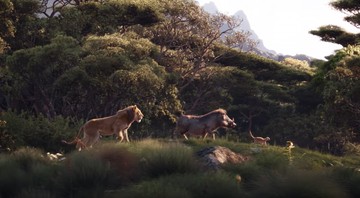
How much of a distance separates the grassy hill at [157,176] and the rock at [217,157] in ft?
0.63

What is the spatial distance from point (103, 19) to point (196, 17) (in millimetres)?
7219

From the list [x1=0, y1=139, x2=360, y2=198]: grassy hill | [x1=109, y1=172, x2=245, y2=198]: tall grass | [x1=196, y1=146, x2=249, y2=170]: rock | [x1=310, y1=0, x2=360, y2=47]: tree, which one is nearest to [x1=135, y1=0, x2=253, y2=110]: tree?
[x1=310, y1=0, x2=360, y2=47]: tree

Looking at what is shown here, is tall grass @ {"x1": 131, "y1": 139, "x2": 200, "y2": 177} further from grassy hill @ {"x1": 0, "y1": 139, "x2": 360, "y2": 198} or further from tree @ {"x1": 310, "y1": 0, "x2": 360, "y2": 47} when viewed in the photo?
tree @ {"x1": 310, "y1": 0, "x2": 360, "y2": 47}

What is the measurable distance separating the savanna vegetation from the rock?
38 cm

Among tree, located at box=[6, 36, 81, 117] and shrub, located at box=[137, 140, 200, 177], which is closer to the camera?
shrub, located at box=[137, 140, 200, 177]

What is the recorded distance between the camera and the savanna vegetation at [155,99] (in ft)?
34.0

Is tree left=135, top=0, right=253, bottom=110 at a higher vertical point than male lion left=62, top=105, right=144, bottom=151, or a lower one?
higher

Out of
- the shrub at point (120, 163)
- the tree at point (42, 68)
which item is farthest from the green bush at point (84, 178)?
the tree at point (42, 68)

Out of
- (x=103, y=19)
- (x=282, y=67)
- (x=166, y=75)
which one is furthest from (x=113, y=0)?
(x=282, y=67)

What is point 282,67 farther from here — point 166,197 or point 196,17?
point 166,197

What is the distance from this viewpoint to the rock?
11953 millimetres

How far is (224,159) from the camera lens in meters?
12.5

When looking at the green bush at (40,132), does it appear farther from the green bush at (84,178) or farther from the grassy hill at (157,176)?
the green bush at (84,178)

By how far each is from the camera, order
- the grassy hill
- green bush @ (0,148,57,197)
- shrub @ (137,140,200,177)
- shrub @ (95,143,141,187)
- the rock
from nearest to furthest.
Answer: the grassy hill, green bush @ (0,148,57,197), shrub @ (95,143,141,187), shrub @ (137,140,200,177), the rock
